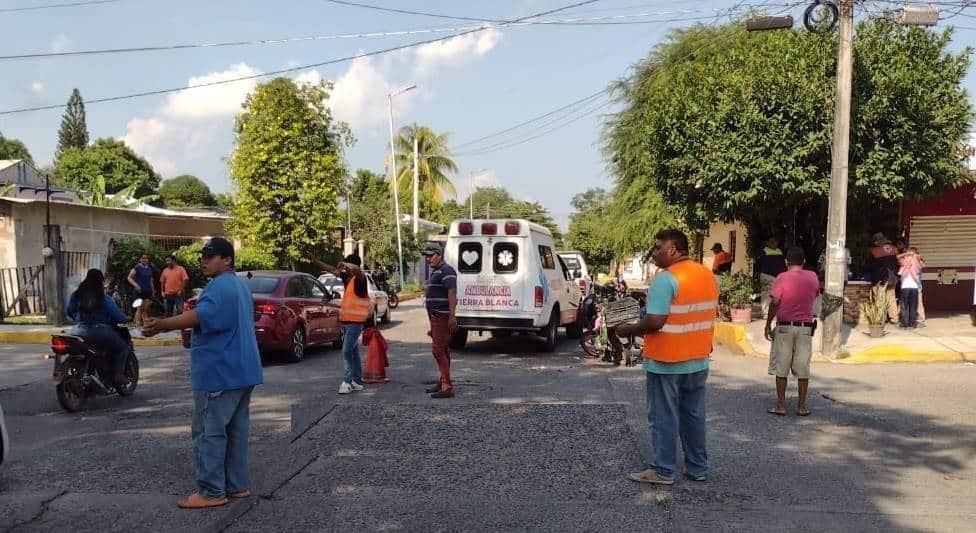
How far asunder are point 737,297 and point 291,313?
8.76m

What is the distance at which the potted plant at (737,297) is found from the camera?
15305 millimetres

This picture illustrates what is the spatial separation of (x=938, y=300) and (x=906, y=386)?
33.0 feet

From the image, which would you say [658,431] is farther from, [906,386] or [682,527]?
[906,386]

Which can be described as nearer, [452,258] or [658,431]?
[658,431]

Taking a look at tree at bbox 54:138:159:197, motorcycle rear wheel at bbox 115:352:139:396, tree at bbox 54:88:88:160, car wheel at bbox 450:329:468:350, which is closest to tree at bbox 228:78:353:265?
A: car wheel at bbox 450:329:468:350

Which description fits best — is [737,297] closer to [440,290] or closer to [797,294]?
[797,294]

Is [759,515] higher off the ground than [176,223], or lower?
lower

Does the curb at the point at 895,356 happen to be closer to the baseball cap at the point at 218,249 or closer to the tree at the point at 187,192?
the baseball cap at the point at 218,249

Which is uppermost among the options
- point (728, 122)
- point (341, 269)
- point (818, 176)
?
point (728, 122)

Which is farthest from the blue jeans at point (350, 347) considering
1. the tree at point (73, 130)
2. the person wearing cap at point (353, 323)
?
the tree at point (73, 130)

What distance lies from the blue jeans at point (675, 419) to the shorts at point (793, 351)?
270cm

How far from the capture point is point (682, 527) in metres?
4.61

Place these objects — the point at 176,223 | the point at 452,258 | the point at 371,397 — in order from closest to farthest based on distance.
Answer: the point at 371,397
the point at 452,258
the point at 176,223

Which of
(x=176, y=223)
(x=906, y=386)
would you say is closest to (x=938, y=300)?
(x=906, y=386)
